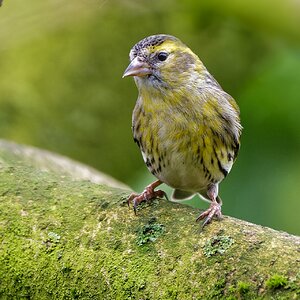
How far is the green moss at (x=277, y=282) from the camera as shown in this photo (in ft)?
7.87

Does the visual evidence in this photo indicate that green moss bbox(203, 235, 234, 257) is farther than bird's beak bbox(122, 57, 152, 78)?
No

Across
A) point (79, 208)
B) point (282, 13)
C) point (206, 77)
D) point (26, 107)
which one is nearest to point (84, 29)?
point (26, 107)

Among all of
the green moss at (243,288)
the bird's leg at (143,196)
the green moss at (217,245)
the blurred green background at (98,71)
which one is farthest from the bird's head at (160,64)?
the blurred green background at (98,71)

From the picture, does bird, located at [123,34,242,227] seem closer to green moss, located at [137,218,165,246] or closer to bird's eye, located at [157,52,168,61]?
bird's eye, located at [157,52,168,61]

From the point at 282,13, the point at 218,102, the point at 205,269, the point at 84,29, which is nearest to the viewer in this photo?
the point at 205,269

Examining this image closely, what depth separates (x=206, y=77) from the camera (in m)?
3.54

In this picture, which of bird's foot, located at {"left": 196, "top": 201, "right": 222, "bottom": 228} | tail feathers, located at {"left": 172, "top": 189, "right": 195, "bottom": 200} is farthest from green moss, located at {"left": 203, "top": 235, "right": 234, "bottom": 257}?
tail feathers, located at {"left": 172, "top": 189, "right": 195, "bottom": 200}

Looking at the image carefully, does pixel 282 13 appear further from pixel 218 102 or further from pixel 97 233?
pixel 97 233

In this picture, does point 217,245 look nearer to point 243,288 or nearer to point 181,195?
point 243,288

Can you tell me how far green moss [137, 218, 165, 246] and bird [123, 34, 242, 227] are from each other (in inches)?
13.9

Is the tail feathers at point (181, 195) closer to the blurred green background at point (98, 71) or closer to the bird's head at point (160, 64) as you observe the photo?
the bird's head at point (160, 64)

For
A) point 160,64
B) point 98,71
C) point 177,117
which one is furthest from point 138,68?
point 98,71

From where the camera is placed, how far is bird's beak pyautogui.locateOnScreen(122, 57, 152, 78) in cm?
320

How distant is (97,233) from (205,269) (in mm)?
470
